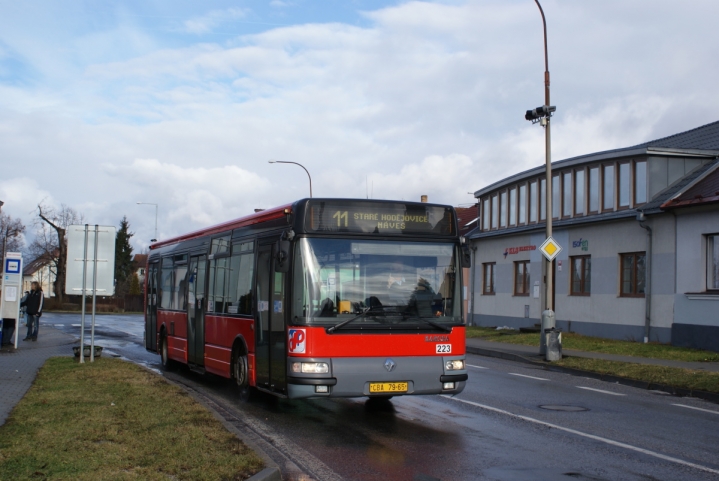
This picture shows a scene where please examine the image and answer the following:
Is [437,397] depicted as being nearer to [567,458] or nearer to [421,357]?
[421,357]

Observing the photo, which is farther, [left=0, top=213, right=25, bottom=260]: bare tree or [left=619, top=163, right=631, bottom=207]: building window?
[left=0, top=213, right=25, bottom=260]: bare tree

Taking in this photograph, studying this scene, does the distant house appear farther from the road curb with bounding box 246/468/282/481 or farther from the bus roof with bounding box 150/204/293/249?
the road curb with bounding box 246/468/282/481

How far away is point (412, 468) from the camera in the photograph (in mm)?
7609

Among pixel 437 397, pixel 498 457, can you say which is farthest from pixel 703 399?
pixel 498 457

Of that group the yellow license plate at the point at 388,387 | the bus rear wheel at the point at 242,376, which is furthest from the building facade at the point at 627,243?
the yellow license plate at the point at 388,387

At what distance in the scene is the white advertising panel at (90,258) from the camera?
54.7 ft

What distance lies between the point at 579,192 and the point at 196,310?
1952 centimetres

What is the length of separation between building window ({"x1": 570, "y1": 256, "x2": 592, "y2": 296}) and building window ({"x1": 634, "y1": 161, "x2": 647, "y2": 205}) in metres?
3.26

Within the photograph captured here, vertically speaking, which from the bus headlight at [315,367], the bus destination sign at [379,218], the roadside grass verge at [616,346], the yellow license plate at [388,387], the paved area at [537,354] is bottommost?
the paved area at [537,354]

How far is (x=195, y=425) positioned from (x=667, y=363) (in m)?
13.9

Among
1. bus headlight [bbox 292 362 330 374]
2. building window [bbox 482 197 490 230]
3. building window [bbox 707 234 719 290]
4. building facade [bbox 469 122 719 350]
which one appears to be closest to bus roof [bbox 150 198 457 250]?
bus headlight [bbox 292 362 330 374]

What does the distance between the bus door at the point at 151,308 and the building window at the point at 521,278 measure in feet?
62.0

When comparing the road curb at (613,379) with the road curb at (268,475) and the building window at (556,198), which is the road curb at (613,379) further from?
the road curb at (268,475)

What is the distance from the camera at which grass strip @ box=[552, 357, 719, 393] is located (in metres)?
15.1
